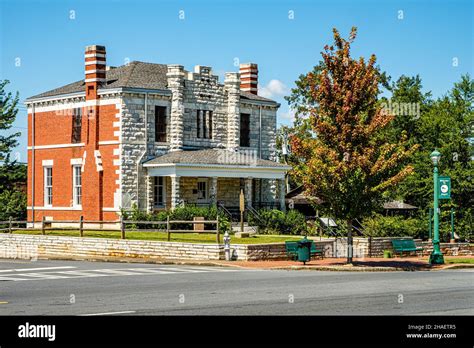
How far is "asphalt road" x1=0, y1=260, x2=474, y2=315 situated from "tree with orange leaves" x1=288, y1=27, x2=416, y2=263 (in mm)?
3517

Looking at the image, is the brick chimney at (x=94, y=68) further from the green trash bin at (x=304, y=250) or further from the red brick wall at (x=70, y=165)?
the green trash bin at (x=304, y=250)

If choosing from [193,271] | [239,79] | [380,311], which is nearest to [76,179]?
[239,79]

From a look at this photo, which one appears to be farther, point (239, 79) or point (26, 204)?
point (26, 204)

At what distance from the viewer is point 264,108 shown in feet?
174

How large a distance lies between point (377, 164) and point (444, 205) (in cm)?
1850

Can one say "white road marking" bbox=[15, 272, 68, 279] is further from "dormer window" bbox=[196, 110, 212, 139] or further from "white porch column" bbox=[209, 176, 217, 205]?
"dormer window" bbox=[196, 110, 212, 139]

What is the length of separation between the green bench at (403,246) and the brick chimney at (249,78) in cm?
1812

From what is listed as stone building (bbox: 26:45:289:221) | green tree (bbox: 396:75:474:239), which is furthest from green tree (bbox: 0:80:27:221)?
green tree (bbox: 396:75:474:239)

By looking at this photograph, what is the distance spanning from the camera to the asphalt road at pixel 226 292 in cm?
1822

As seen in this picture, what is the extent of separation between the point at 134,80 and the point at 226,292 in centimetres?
2789

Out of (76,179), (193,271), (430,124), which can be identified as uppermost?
(430,124)

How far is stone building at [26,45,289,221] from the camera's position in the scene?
46.8 m

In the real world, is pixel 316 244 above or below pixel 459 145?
below
